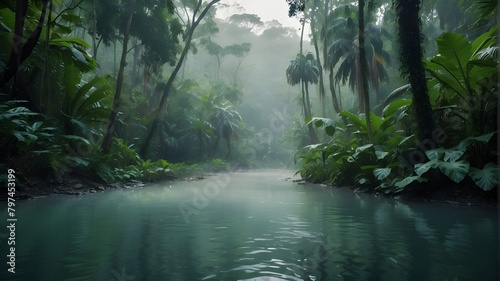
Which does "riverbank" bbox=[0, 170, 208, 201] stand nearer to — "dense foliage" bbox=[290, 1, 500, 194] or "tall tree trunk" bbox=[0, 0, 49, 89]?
"tall tree trunk" bbox=[0, 0, 49, 89]

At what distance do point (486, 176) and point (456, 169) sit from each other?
1.75 ft

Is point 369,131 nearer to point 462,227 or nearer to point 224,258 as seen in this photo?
point 462,227

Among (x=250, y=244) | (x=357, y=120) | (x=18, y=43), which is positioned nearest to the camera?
(x=250, y=244)

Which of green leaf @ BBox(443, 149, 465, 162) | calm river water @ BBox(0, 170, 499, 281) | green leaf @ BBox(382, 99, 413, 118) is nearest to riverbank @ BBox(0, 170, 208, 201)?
calm river water @ BBox(0, 170, 499, 281)

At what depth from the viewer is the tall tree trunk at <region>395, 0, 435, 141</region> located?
25.6 feet

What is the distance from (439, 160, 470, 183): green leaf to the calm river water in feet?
2.41

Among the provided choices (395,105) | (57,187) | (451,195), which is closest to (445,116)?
(451,195)

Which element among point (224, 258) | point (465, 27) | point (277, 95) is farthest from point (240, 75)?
point (224, 258)

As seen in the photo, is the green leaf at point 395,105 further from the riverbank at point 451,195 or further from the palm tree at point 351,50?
the palm tree at point 351,50

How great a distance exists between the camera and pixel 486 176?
6.55 metres

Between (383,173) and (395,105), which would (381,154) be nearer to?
(383,173)

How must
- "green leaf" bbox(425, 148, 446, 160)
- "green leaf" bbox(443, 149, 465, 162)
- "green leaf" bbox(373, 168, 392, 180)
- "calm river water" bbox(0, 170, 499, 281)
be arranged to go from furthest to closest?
"green leaf" bbox(373, 168, 392, 180) < "green leaf" bbox(425, 148, 446, 160) < "green leaf" bbox(443, 149, 465, 162) < "calm river water" bbox(0, 170, 499, 281)

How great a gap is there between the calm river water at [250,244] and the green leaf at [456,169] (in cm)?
73

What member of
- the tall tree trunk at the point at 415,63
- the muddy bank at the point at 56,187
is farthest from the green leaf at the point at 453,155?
the muddy bank at the point at 56,187
